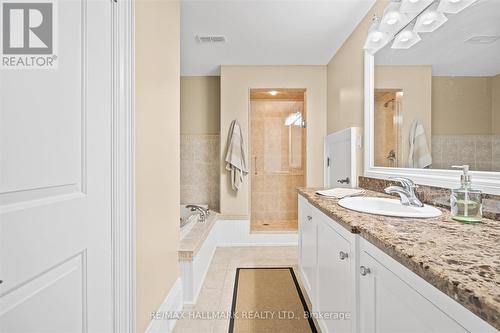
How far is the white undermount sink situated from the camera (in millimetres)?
1071

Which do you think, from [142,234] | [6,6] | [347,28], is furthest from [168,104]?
[347,28]

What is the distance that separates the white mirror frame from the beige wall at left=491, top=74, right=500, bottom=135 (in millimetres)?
200

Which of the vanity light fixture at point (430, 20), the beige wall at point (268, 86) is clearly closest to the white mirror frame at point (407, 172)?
the vanity light fixture at point (430, 20)

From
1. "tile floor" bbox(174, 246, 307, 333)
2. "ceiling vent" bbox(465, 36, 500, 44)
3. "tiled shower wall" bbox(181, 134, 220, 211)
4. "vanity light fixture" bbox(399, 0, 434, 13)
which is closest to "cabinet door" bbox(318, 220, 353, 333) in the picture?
"tile floor" bbox(174, 246, 307, 333)

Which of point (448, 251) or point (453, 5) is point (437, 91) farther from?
point (448, 251)

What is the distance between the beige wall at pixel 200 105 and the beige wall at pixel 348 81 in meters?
1.60

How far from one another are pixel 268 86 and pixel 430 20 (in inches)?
85.5

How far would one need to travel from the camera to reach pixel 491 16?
→ 1098mm

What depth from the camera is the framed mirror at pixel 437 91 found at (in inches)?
44.1

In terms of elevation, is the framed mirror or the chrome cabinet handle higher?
the framed mirror

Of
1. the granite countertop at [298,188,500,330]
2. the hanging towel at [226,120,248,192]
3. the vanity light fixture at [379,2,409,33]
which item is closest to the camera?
the granite countertop at [298,188,500,330]

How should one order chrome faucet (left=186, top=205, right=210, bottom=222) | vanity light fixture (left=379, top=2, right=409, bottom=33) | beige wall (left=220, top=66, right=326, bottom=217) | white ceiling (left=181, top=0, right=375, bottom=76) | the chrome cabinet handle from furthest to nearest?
beige wall (left=220, top=66, right=326, bottom=217) < chrome faucet (left=186, top=205, right=210, bottom=222) < white ceiling (left=181, top=0, right=375, bottom=76) < vanity light fixture (left=379, top=2, right=409, bottom=33) < the chrome cabinet handle

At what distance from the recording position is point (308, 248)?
1.86 m

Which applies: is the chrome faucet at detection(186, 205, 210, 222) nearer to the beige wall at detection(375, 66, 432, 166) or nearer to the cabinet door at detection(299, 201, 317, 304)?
the cabinet door at detection(299, 201, 317, 304)
